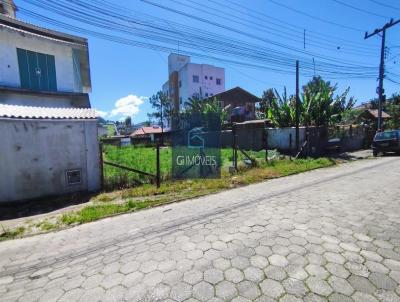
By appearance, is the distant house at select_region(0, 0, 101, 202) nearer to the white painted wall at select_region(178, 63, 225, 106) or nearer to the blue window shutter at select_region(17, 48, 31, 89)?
the blue window shutter at select_region(17, 48, 31, 89)

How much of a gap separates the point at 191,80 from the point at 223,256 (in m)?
48.8

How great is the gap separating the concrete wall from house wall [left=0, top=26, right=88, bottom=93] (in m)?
5.17

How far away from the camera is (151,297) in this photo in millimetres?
2793

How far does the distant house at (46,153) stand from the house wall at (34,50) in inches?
163

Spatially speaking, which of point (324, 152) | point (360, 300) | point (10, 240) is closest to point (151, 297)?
point (360, 300)

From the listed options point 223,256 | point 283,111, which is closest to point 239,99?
point 283,111

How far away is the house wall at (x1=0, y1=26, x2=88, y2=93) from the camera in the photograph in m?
10.6

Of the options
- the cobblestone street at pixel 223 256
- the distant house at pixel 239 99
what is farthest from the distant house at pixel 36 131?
the distant house at pixel 239 99

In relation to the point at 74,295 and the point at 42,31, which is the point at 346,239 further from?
the point at 42,31

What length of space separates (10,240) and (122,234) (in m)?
2.24

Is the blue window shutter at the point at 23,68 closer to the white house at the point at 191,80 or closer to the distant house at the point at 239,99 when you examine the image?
the distant house at the point at 239,99

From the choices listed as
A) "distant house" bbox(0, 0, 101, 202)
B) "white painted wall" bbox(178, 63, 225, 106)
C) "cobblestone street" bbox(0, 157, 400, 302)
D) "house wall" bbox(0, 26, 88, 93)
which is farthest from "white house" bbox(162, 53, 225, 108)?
"cobblestone street" bbox(0, 157, 400, 302)

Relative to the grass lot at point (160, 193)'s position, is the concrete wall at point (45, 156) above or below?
above

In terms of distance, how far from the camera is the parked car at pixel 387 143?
15.0 meters
